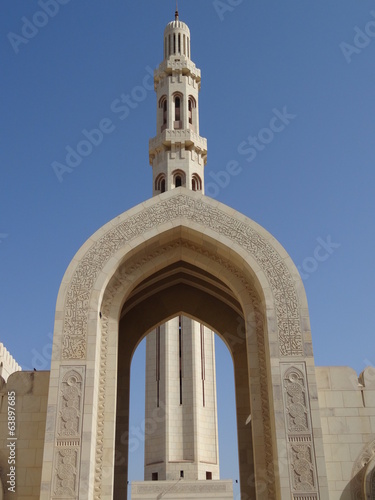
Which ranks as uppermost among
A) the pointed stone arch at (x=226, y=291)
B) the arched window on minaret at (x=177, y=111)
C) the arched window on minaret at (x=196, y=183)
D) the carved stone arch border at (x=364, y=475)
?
the arched window on minaret at (x=177, y=111)

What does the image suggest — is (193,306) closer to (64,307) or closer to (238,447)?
(238,447)

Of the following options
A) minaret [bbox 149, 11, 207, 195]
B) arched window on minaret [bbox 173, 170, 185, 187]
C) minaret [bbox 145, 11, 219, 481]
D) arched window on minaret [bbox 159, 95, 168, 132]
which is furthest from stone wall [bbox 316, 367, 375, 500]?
arched window on minaret [bbox 159, 95, 168, 132]

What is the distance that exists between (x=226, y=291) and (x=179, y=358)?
24.7 feet

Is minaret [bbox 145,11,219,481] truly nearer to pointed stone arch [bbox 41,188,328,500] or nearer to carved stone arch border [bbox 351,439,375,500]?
Answer: pointed stone arch [bbox 41,188,328,500]

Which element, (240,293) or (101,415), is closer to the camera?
(101,415)

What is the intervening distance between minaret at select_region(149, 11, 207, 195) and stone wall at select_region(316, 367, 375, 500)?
1255cm

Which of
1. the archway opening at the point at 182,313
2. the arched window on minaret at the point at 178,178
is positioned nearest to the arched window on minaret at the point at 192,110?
the arched window on minaret at the point at 178,178

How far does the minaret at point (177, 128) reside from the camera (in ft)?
76.6

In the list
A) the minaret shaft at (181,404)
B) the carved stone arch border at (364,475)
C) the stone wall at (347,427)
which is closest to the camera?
the carved stone arch border at (364,475)

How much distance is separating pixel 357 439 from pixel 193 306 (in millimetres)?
6404

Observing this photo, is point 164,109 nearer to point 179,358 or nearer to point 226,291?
point 179,358

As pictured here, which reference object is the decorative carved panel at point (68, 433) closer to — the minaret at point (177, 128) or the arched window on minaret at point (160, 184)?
the minaret at point (177, 128)

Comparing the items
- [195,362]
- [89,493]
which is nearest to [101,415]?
[89,493]

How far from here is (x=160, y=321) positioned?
16.7 m
